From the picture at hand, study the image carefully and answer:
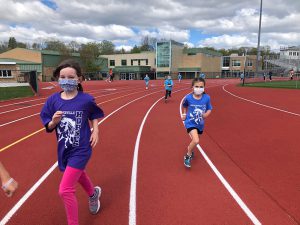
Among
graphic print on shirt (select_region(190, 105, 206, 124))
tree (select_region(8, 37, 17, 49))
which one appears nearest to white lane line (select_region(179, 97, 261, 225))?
graphic print on shirt (select_region(190, 105, 206, 124))

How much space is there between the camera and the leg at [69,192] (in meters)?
2.90

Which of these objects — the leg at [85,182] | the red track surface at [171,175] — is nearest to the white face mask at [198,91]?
the red track surface at [171,175]

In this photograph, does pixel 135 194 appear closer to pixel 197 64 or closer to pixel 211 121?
pixel 211 121

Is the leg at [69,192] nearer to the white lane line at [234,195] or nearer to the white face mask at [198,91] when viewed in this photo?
the white lane line at [234,195]

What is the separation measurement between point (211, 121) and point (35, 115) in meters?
8.02

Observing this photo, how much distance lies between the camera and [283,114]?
12109 millimetres

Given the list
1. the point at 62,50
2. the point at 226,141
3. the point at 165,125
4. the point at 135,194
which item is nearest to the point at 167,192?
the point at 135,194

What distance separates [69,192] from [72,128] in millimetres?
712

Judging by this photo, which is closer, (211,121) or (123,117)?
(211,121)

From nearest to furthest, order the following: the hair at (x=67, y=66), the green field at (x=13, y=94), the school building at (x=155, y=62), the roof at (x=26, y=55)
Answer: the hair at (x=67, y=66)
the green field at (x=13, y=94)
the roof at (x=26, y=55)
the school building at (x=155, y=62)

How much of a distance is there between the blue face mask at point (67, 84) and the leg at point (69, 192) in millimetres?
901

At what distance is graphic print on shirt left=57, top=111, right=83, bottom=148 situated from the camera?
3062 millimetres

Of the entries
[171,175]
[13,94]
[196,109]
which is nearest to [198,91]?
[196,109]

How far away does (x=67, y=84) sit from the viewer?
9.98 feet
